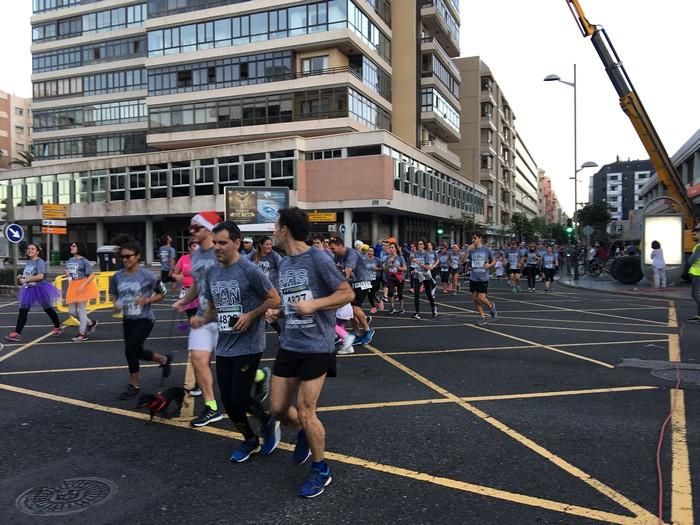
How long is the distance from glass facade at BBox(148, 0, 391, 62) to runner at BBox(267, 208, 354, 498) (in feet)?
117

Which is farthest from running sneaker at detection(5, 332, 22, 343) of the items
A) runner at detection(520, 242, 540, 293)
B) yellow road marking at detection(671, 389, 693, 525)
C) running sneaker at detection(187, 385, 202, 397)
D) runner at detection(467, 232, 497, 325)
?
runner at detection(520, 242, 540, 293)

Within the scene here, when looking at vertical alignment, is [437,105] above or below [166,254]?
above

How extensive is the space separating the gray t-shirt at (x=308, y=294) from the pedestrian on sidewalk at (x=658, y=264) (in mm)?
18255

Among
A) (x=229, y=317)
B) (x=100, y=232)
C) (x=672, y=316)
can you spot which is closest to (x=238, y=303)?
(x=229, y=317)

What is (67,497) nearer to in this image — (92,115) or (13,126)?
(92,115)

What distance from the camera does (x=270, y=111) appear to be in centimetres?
3872

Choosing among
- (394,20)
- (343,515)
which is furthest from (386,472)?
(394,20)

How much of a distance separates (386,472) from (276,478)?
30.1 inches

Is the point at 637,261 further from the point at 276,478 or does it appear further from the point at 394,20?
the point at 394,20

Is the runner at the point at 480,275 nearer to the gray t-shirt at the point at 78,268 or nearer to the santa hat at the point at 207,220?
the santa hat at the point at 207,220

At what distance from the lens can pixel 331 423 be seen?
4855 millimetres

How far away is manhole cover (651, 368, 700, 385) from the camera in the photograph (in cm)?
631

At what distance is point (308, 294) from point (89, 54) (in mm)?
58647

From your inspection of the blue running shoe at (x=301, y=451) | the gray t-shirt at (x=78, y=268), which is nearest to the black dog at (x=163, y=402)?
the blue running shoe at (x=301, y=451)
